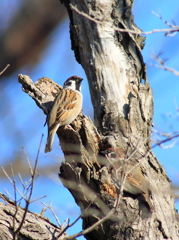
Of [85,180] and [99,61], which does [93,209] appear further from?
[99,61]

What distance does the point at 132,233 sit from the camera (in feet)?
10.9

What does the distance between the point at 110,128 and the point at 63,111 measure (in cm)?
71

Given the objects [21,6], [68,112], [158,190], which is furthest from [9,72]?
[158,190]

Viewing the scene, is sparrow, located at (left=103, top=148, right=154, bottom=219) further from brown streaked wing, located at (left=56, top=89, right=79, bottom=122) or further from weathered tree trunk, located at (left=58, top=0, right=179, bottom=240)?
brown streaked wing, located at (left=56, top=89, right=79, bottom=122)

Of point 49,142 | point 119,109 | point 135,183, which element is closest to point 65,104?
point 49,142

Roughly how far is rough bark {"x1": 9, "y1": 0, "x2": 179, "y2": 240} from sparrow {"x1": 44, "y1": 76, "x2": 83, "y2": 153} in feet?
0.36

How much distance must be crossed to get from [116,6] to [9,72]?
161cm

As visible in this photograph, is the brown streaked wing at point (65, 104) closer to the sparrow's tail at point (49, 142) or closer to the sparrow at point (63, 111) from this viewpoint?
the sparrow at point (63, 111)

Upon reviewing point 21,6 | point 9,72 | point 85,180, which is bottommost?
point 85,180

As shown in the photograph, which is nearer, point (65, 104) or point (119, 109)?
point (119, 109)

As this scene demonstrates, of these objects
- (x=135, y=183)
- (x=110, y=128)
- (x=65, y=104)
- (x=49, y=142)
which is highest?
(x=65, y=104)

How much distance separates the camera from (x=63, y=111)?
454cm

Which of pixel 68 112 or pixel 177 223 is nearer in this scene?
pixel 177 223

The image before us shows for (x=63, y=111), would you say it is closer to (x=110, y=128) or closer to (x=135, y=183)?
(x=110, y=128)
